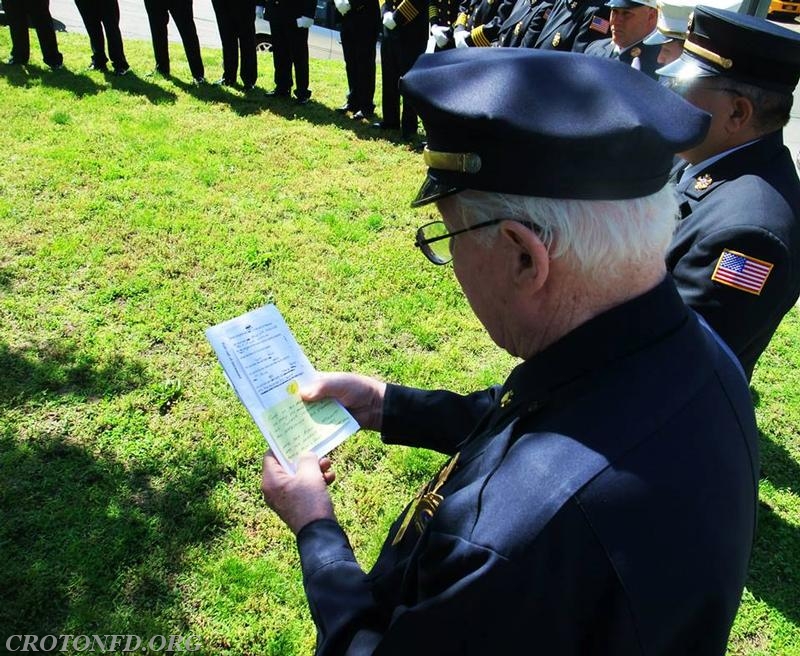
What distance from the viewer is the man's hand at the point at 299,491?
4.76 feet

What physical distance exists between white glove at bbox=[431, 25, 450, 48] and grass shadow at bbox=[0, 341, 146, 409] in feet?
19.1

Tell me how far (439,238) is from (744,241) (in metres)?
1.21

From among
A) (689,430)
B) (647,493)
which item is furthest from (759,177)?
(647,493)

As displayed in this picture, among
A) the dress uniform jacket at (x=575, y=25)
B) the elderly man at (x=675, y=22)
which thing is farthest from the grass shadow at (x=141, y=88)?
the elderly man at (x=675, y=22)

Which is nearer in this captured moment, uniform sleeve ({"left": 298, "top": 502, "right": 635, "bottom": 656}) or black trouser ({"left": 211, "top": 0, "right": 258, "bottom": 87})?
uniform sleeve ({"left": 298, "top": 502, "right": 635, "bottom": 656})

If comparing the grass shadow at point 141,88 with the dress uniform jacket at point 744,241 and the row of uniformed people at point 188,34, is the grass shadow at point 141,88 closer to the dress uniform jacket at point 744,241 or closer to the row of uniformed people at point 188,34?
the row of uniformed people at point 188,34

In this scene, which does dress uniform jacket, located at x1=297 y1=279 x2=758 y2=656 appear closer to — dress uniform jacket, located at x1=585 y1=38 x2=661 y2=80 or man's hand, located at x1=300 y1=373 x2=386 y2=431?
man's hand, located at x1=300 y1=373 x2=386 y2=431

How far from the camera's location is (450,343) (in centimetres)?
400

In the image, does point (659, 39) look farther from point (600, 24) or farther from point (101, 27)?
point (101, 27)

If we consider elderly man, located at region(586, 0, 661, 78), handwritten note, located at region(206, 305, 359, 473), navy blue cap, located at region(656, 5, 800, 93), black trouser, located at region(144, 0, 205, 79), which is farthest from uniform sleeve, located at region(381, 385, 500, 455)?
black trouser, located at region(144, 0, 205, 79)

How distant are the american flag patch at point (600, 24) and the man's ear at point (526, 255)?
5.18m

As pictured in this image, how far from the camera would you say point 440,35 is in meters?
7.42

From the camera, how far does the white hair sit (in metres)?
1.00

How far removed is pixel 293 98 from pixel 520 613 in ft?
28.0
